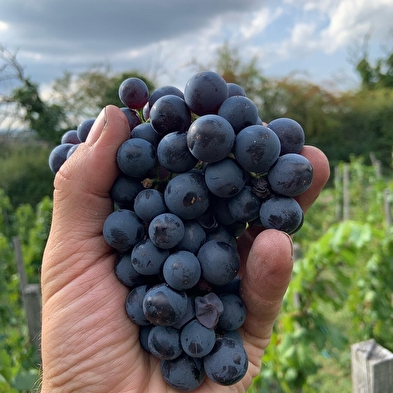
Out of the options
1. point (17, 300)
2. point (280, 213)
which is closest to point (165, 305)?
point (280, 213)

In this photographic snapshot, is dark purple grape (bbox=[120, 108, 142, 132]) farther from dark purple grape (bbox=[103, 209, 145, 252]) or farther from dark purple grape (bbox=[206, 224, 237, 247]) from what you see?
dark purple grape (bbox=[206, 224, 237, 247])

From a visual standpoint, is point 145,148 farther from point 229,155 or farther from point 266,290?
point 266,290

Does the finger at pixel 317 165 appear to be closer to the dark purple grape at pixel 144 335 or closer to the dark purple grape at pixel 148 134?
the dark purple grape at pixel 148 134

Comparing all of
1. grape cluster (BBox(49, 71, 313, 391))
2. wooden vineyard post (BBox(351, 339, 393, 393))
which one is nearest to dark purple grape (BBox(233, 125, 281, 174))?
grape cluster (BBox(49, 71, 313, 391))

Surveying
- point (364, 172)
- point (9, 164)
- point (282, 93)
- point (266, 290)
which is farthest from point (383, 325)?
point (282, 93)

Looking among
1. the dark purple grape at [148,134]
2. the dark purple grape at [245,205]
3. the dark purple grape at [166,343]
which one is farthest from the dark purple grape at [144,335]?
the dark purple grape at [148,134]

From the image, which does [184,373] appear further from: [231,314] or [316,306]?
[316,306]
